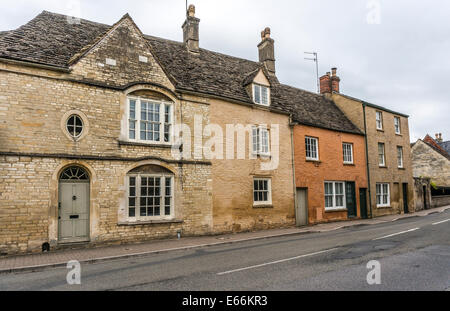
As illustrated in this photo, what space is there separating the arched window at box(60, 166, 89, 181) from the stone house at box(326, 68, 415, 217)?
67.1ft

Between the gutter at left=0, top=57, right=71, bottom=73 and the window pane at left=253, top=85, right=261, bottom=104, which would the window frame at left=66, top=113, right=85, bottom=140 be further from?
the window pane at left=253, top=85, right=261, bottom=104

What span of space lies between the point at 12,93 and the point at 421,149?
44428mm

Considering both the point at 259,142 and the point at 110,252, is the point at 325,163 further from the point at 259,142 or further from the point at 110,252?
the point at 110,252

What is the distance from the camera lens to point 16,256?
416 inches

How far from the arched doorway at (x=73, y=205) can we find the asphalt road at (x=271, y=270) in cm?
306

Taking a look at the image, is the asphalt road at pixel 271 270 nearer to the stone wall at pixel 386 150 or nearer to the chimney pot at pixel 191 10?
the stone wall at pixel 386 150

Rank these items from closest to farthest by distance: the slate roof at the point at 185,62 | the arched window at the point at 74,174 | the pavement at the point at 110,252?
the pavement at the point at 110,252 → the arched window at the point at 74,174 → the slate roof at the point at 185,62

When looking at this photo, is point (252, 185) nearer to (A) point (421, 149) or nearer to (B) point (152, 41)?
(B) point (152, 41)

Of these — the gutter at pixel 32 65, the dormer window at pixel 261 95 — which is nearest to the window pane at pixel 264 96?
the dormer window at pixel 261 95

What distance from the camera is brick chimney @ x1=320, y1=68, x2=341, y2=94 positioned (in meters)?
27.5

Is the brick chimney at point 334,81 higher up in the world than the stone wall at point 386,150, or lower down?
higher up

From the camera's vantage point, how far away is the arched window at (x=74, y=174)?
1209cm

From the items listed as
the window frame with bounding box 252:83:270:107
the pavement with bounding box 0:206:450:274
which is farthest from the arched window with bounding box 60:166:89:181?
the window frame with bounding box 252:83:270:107

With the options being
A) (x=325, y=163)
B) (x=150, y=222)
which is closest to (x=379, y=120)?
(x=325, y=163)
